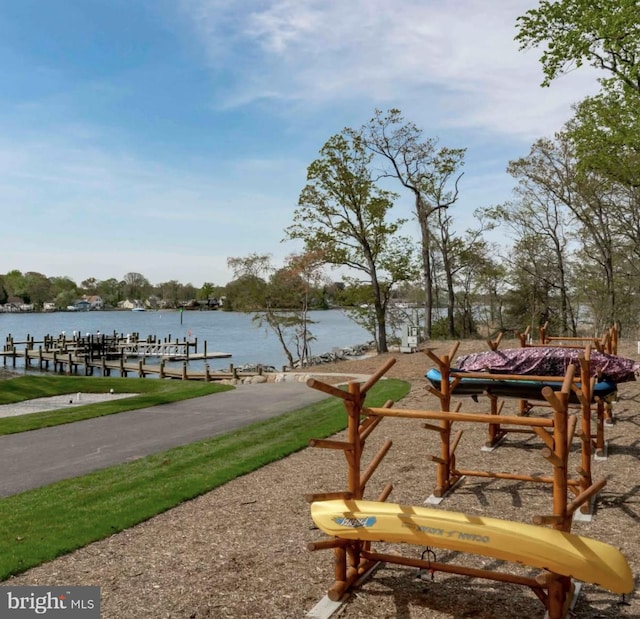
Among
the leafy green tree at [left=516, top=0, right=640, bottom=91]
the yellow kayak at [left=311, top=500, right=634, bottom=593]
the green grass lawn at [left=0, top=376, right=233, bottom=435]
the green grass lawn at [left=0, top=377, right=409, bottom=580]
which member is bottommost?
the green grass lawn at [left=0, top=376, right=233, bottom=435]

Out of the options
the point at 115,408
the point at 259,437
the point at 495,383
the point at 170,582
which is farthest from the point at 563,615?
the point at 115,408

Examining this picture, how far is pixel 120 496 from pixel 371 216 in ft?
87.2

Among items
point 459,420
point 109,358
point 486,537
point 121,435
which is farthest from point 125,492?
point 109,358

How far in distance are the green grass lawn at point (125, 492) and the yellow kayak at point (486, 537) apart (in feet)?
10.5

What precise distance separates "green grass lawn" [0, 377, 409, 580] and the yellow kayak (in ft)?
10.5

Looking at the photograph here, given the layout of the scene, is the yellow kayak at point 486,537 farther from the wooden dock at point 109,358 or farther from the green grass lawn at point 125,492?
the wooden dock at point 109,358

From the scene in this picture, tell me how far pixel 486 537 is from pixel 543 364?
5739 mm

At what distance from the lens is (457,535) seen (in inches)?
169

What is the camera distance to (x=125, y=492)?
8188 mm

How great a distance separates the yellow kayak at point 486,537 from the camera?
396 centimetres

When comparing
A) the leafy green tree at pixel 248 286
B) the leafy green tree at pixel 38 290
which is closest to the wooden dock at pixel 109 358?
the leafy green tree at pixel 248 286

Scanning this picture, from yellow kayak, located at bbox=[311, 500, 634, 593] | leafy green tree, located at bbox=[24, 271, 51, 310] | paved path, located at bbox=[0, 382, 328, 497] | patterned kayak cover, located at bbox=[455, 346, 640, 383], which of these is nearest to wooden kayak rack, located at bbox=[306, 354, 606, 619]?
yellow kayak, located at bbox=[311, 500, 634, 593]

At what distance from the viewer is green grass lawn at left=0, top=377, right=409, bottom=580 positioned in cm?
633

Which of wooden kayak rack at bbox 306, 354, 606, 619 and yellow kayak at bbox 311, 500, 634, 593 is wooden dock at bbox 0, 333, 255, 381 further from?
yellow kayak at bbox 311, 500, 634, 593
